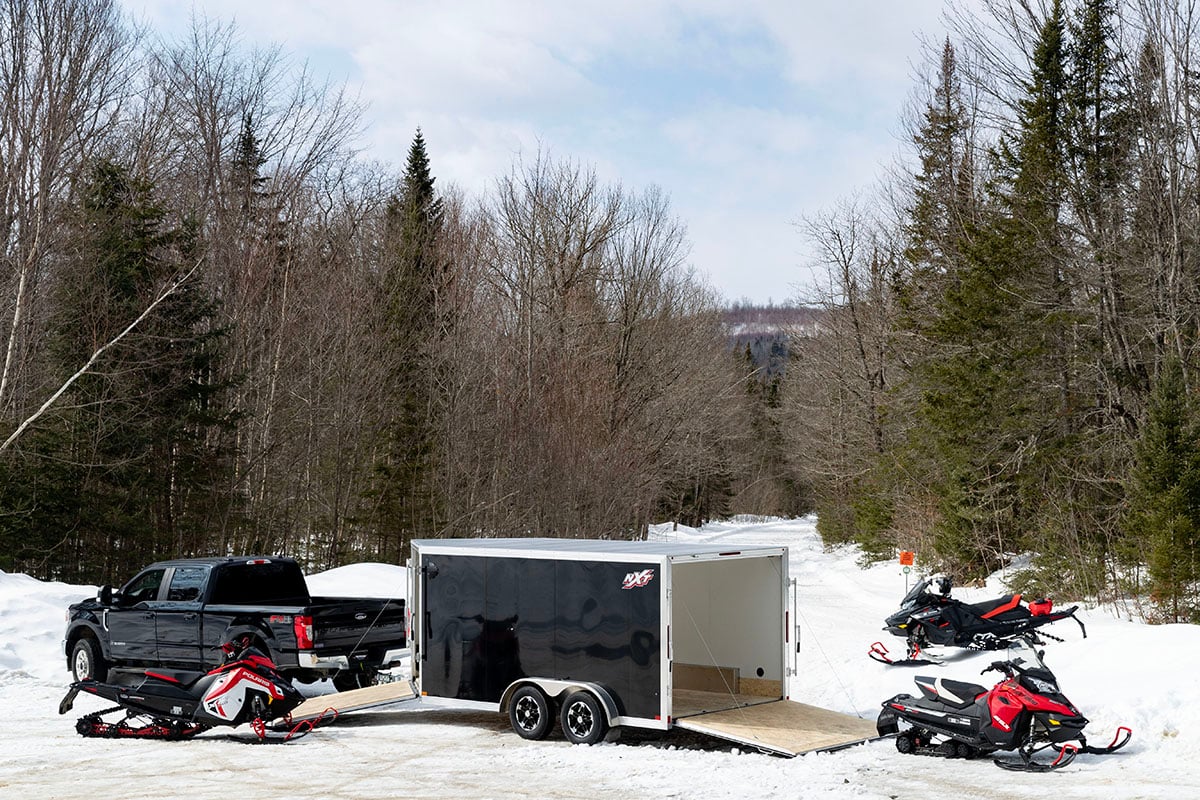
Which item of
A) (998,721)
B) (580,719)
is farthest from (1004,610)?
(580,719)

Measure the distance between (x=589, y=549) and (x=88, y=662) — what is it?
305 inches

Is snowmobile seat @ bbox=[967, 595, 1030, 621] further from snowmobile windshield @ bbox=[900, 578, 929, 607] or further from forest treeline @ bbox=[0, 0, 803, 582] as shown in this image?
forest treeline @ bbox=[0, 0, 803, 582]

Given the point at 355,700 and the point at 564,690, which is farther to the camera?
the point at 355,700

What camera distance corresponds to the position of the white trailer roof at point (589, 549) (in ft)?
36.3

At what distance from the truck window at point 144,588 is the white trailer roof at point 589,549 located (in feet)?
13.1

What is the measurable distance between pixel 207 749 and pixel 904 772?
684cm

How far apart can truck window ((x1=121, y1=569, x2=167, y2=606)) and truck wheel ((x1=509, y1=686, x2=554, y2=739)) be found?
5505mm

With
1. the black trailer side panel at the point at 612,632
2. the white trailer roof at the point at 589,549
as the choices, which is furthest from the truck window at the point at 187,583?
the black trailer side panel at the point at 612,632

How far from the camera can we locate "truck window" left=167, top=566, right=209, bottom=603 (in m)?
13.9

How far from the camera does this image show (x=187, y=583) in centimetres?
1398

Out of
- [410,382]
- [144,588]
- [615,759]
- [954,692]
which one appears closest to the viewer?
[615,759]

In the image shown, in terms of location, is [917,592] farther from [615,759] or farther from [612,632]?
[615,759]

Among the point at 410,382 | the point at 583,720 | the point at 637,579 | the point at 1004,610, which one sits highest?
the point at 410,382

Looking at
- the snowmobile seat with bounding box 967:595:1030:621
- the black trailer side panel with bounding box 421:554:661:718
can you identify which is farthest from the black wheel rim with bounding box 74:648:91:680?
the snowmobile seat with bounding box 967:595:1030:621
